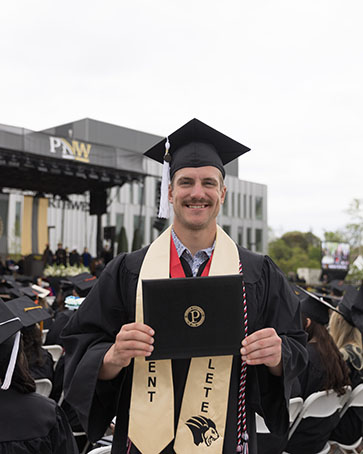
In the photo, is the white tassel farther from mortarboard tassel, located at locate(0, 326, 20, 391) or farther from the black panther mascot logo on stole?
the black panther mascot logo on stole

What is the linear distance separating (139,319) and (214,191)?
56 cm

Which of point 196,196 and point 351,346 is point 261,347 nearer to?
point 196,196

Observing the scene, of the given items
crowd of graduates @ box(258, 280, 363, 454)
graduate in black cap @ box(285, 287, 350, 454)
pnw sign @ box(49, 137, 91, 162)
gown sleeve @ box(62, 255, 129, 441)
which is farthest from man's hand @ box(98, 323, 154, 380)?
pnw sign @ box(49, 137, 91, 162)

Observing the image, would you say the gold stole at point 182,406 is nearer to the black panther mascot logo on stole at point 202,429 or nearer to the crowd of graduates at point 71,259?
the black panther mascot logo on stole at point 202,429

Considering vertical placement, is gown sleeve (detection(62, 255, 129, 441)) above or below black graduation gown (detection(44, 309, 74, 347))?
above

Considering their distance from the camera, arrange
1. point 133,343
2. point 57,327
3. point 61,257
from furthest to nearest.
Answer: point 61,257 → point 57,327 → point 133,343

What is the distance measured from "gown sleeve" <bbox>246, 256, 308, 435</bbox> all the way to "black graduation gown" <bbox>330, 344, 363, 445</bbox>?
2.25 metres

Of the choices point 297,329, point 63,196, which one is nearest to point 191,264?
point 297,329

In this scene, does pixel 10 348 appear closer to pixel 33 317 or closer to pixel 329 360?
pixel 33 317

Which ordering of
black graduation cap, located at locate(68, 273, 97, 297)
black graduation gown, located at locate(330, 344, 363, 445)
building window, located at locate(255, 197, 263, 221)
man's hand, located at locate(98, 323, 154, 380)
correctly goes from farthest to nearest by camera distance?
building window, located at locate(255, 197, 263, 221), black graduation cap, located at locate(68, 273, 97, 297), black graduation gown, located at locate(330, 344, 363, 445), man's hand, located at locate(98, 323, 154, 380)

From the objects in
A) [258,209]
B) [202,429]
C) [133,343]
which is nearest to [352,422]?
[202,429]

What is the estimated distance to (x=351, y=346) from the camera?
4.14 m

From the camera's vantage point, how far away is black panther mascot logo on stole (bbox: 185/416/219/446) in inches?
70.2

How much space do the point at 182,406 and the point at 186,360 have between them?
0.16 m
